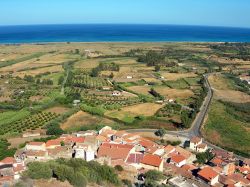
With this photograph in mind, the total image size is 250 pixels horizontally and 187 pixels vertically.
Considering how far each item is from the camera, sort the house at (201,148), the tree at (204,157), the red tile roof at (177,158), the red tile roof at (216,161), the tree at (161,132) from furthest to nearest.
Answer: the tree at (161,132) < the house at (201,148) < the tree at (204,157) < the red tile roof at (216,161) < the red tile roof at (177,158)

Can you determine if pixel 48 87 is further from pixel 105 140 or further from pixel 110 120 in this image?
pixel 105 140

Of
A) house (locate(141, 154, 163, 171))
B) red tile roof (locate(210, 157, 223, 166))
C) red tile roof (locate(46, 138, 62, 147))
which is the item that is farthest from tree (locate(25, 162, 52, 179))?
red tile roof (locate(210, 157, 223, 166))

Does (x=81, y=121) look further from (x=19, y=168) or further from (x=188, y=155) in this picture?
(x=19, y=168)

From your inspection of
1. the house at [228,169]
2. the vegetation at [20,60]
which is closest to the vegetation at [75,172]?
the house at [228,169]

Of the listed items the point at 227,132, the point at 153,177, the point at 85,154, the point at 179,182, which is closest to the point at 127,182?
the point at 153,177

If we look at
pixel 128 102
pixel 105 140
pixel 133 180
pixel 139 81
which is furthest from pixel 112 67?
pixel 133 180

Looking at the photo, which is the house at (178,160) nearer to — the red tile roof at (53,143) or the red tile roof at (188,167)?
the red tile roof at (188,167)

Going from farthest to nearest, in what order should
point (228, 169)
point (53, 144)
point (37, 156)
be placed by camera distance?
point (53, 144), point (228, 169), point (37, 156)
